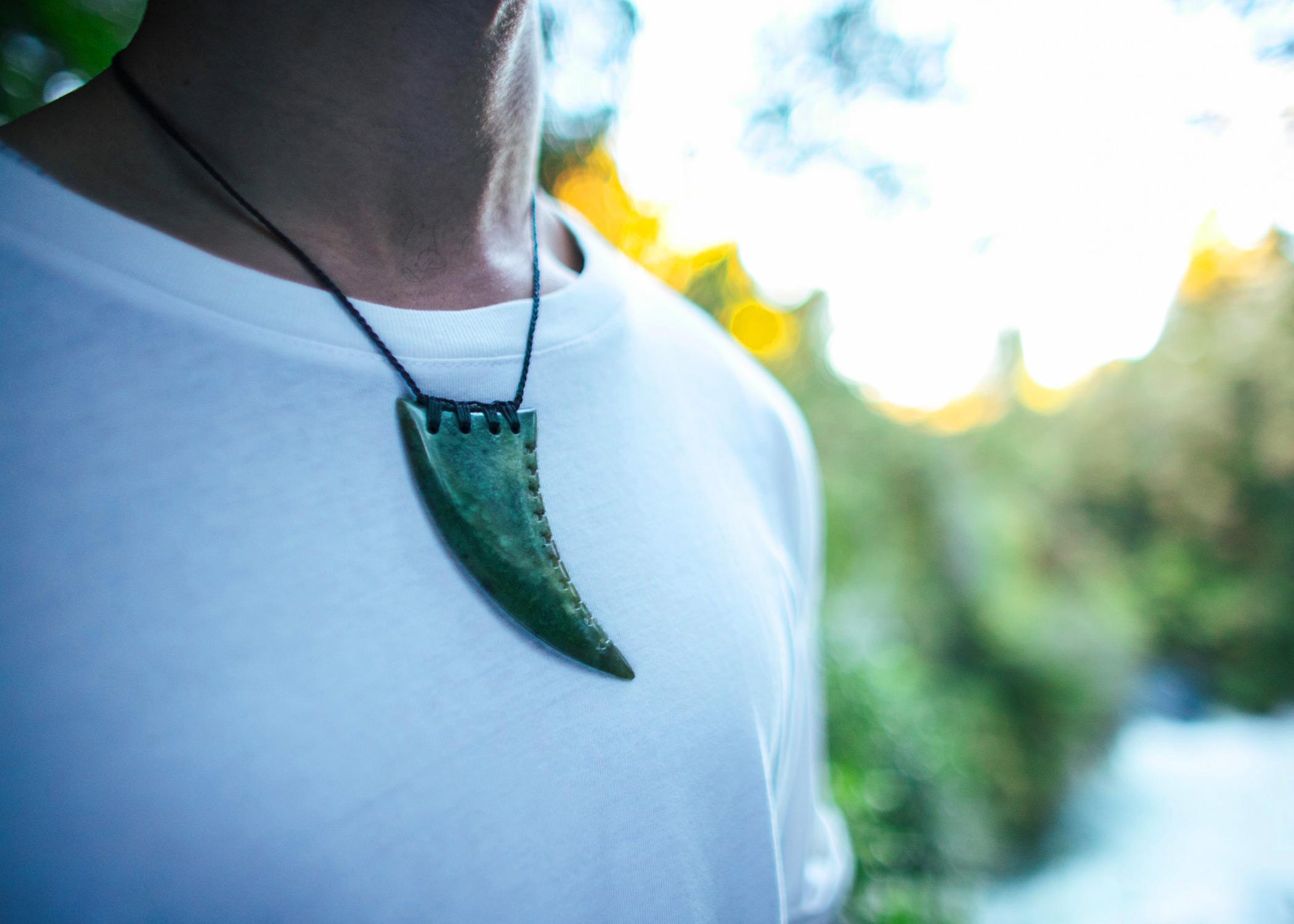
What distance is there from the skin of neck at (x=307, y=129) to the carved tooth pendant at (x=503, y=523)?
0.17 m

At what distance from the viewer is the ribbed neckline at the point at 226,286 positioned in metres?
0.47

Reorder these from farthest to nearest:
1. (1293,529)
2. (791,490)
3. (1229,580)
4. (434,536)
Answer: (1229,580)
(1293,529)
(791,490)
(434,536)

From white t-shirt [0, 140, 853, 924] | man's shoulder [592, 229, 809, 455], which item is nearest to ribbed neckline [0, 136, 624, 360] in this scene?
white t-shirt [0, 140, 853, 924]

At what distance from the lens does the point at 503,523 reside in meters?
0.55

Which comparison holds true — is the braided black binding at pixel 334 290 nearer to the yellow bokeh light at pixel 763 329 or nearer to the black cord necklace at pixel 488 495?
the black cord necklace at pixel 488 495

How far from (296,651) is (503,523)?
0.59ft

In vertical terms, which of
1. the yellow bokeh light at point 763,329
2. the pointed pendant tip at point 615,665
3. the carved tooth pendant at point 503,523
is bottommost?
the yellow bokeh light at point 763,329

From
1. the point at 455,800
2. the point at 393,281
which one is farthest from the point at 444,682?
the point at 393,281

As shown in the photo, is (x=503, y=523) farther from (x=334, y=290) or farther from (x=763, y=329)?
(x=763, y=329)

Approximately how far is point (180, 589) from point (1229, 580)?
13.6m

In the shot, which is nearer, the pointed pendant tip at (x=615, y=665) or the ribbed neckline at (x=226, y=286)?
the ribbed neckline at (x=226, y=286)

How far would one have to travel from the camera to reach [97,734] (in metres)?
0.40

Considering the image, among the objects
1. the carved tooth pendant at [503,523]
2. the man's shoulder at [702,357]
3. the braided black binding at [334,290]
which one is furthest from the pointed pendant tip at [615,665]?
the man's shoulder at [702,357]

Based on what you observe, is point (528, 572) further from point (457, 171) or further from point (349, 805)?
point (457, 171)
